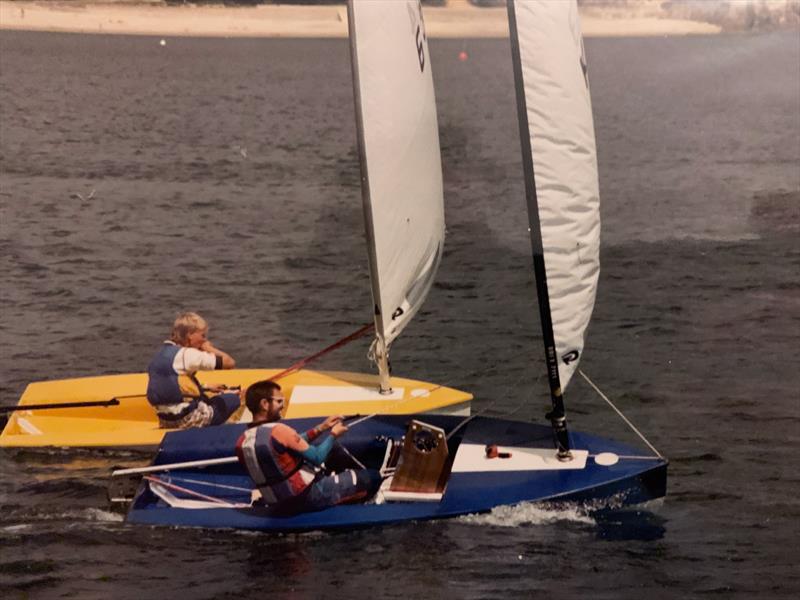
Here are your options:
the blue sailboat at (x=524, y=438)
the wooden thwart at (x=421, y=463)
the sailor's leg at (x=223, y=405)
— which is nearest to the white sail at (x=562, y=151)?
the blue sailboat at (x=524, y=438)

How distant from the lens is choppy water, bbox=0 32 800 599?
32.8ft

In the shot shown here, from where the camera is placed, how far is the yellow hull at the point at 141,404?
37.8 ft

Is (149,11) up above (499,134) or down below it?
above

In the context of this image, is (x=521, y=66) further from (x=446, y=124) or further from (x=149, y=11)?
(x=149, y=11)

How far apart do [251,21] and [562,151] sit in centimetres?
4660

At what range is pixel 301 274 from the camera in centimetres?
2144

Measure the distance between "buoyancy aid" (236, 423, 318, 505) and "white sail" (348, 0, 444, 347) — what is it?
2.23 metres

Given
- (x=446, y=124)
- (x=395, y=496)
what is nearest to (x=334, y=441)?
(x=395, y=496)

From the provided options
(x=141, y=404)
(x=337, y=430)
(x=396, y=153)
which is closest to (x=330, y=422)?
(x=337, y=430)

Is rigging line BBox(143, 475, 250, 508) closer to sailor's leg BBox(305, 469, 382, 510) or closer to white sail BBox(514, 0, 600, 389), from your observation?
sailor's leg BBox(305, 469, 382, 510)

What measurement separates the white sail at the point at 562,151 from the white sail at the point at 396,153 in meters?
1.77

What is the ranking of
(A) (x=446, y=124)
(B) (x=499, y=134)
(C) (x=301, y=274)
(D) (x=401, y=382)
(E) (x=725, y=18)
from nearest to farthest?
(D) (x=401, y=382) < (C) (x=301, y=274) < (B) (x=499, y=134) < (A) (x=446, y=124) < (E) (x=725, y=18)

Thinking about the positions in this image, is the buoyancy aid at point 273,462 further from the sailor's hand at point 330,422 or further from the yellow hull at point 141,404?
the yellow hull at point 141,404

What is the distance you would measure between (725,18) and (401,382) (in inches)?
1539
